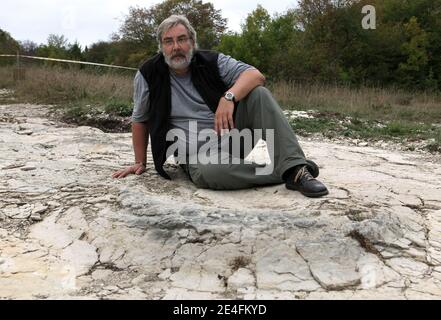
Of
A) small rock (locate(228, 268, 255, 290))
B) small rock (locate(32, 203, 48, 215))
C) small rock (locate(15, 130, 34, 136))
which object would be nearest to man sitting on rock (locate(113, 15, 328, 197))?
small rock (locate(32, 203, 48, 215))

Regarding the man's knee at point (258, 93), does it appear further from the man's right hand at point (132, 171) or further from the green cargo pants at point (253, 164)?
the man's right hand at point (132, 171)

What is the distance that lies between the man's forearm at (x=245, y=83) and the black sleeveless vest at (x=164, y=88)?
0.20m

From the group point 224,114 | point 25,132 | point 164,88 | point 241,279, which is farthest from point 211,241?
point 25,132

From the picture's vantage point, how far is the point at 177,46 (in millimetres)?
2576

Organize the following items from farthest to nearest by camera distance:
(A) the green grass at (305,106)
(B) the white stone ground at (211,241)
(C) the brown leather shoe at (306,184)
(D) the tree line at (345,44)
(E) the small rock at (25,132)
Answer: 1. (D) the tree line at (345,44)
2. (A) the green grass at (305,106)
3. (E) the small rock at (25,132)
4. (C) the brown leather shoe at (306,184)
5. (B) the white stone ground at (211,241)

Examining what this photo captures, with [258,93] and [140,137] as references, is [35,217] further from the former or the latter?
[258,93]

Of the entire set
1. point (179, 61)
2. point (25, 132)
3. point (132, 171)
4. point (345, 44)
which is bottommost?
point (132, 171)

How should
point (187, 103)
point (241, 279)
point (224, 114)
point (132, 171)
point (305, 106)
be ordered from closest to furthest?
1. point (241, 279)
2. point (224, 114)
3. point (187, 103)
4. point (132, 171)
5. point (305, 106)

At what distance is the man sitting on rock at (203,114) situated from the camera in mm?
2480

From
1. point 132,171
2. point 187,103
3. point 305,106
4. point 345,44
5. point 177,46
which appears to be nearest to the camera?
point 177,46

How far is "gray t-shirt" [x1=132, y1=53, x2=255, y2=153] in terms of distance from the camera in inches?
106

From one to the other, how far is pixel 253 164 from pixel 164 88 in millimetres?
677

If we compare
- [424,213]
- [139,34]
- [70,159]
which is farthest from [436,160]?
[139,34]

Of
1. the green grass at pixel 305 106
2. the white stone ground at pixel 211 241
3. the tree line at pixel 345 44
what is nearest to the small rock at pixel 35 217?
the white stone ground at pixel 211 241
